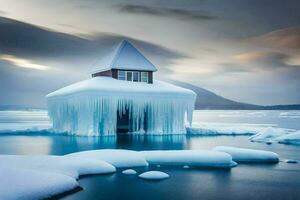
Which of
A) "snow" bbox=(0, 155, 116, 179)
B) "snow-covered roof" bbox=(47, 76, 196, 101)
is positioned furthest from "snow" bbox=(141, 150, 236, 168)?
"snow-covered roof" bbox=(47, 76, 196, 101)

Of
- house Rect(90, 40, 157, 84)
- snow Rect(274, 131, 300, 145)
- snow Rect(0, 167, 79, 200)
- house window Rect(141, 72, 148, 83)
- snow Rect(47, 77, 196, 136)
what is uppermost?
house Rect(90, 40, 157, 84)

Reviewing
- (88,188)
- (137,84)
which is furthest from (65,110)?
(88,188)

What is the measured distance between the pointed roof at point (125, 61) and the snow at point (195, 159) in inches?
667

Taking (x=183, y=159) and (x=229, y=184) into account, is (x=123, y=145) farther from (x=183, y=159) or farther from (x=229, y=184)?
(x=229, y=184)

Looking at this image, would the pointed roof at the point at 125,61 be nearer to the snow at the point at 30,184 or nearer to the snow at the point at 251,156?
the snow at the point at 251,156

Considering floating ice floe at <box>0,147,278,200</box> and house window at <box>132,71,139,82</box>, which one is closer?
floating ice floe at <box>0,147,278,200</box>

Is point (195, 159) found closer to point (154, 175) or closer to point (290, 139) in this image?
point (154, 175)

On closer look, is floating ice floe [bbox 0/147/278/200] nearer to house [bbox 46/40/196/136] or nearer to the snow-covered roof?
house [bbox 46/40/196/136]

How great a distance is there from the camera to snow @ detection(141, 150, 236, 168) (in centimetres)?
1755

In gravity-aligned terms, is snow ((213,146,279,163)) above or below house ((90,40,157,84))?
below

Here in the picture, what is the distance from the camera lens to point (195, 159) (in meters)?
17.7

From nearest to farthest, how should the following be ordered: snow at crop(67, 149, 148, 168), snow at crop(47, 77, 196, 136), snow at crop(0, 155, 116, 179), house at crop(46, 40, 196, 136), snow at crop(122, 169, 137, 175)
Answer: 1. snow at crop(0, 155, 116, 179)
2. snow at crop(122, 169, 137, 175)
3. snow at crop(67, 149, 148, 168)
4. snow at crop(47, 77, 196, 136)
5. house at crop(46, 40, 196, 136)

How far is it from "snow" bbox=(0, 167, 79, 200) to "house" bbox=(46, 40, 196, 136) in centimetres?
1699

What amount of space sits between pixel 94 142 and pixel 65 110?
753 centimetres
